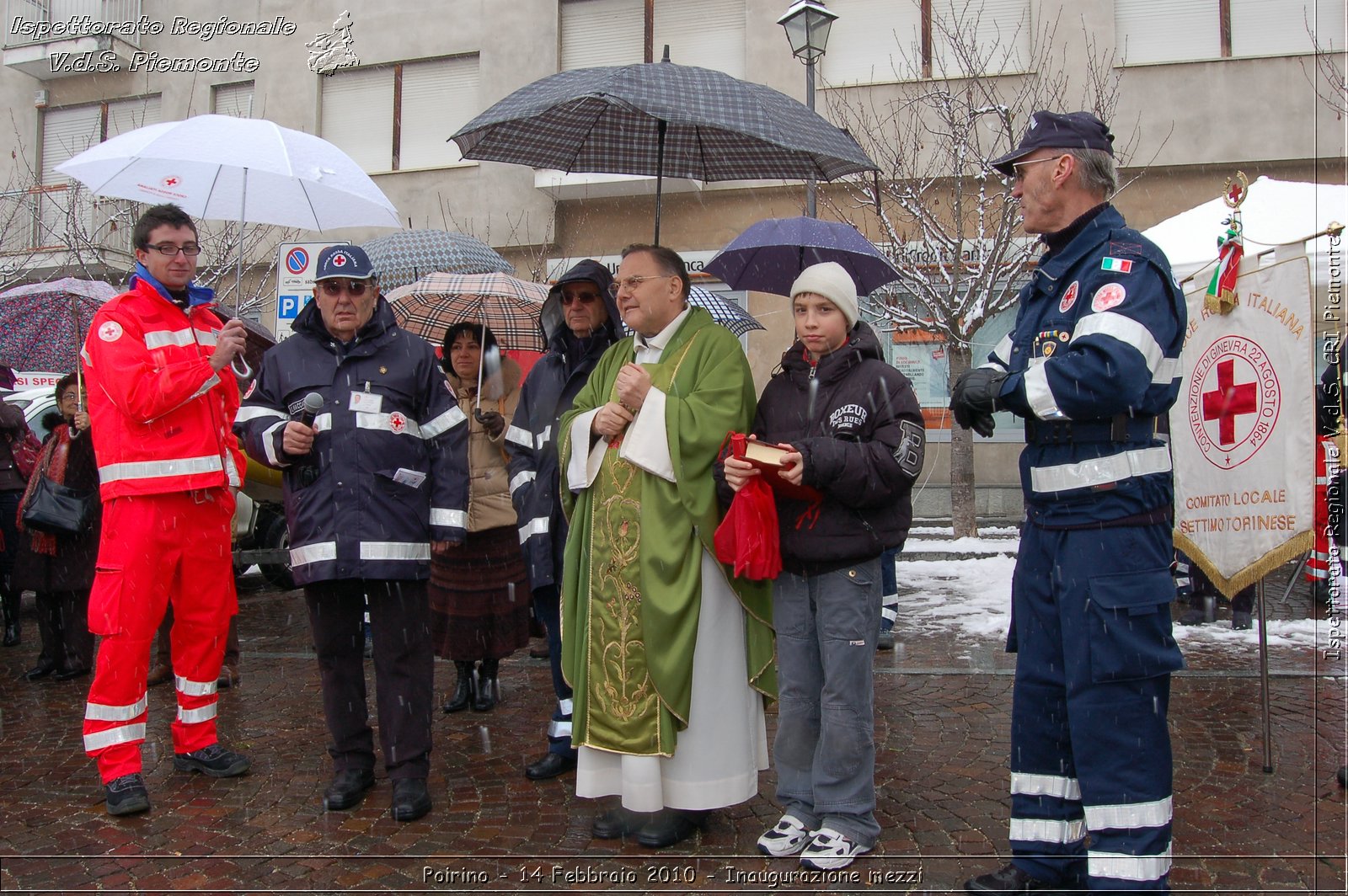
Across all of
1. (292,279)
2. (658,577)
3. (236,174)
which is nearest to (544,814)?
(658,577)

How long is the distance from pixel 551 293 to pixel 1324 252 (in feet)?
15.6

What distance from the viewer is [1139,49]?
1529cm

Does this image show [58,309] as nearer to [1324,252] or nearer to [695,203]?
[1324,252]

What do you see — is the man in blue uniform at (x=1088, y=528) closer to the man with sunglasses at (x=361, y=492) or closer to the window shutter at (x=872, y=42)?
the man with sunglasses at (x=361, y=492)

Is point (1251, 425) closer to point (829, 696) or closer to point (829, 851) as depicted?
point (829, 696)

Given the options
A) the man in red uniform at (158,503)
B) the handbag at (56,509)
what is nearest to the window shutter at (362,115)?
the handbag at (56,509)

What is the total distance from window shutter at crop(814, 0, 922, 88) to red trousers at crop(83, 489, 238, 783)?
1355 cm

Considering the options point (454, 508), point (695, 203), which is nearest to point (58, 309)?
point (454, 508)

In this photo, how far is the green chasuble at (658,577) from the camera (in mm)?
3781

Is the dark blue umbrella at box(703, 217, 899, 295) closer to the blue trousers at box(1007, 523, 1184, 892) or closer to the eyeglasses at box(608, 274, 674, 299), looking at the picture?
the eyeglasses at box(608, 274, 674, 299)

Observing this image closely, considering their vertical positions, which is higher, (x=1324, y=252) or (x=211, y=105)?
(x=211, y=105)

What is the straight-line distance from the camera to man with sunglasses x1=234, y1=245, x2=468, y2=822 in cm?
427

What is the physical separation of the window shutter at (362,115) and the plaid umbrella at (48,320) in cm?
1203

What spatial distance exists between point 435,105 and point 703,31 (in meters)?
4.85
